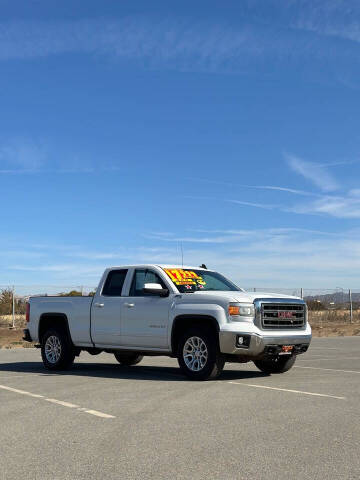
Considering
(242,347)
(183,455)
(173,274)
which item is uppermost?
(173,274)

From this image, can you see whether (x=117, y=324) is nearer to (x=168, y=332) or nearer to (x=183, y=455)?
(x=168, y=332)

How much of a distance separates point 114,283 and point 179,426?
278 inches

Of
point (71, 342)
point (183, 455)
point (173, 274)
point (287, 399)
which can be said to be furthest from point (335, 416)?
point (71, 342)

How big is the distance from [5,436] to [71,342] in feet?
25.7

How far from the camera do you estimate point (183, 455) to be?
22.5 feet

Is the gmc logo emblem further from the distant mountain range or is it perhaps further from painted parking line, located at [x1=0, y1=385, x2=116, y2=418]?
the distant mountain range

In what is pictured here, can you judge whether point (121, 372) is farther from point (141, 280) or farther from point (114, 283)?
point (141, 280)

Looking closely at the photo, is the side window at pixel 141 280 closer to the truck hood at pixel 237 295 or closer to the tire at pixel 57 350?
the truck hood at pixel 237 295

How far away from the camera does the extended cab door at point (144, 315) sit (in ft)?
45.8

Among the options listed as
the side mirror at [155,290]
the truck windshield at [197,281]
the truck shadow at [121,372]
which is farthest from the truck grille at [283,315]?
the side mirror at [155,290]

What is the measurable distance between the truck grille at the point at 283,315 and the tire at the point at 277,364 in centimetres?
88

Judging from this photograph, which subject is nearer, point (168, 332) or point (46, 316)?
point (168, 332)

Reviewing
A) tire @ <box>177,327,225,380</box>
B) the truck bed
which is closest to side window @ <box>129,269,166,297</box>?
the truck bed

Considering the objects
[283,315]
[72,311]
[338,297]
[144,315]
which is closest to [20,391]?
[144,315]
